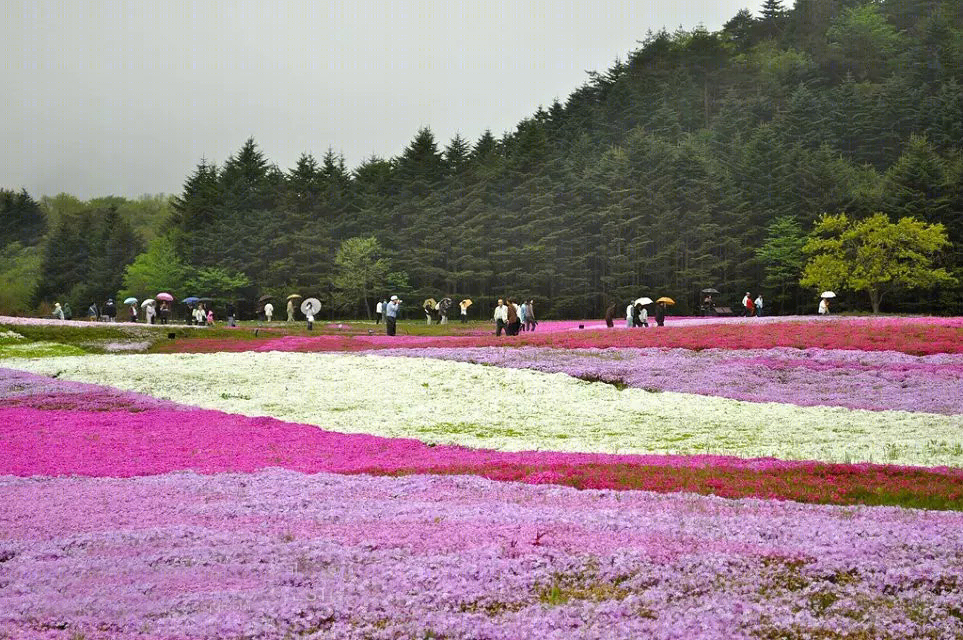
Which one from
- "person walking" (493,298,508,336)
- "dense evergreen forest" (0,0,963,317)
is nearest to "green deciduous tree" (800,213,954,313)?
"dense evergreen forest" (0,0,963,317)

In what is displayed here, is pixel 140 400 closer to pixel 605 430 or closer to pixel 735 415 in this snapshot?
pixel 605 430

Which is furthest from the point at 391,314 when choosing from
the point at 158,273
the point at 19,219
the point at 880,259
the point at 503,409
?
the point at 19,219

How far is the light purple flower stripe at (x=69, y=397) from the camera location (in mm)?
23828

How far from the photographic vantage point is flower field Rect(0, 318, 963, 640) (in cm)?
705

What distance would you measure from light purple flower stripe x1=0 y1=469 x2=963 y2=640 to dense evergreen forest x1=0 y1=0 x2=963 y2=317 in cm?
8658

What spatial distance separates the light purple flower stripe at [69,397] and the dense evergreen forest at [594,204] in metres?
76.9

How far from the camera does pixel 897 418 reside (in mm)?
21297

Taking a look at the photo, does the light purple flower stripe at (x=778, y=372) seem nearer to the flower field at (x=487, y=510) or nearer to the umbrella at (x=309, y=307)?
the flower field at (x=487, y=510)

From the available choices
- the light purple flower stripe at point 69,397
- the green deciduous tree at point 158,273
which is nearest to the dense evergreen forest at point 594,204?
the green deciduous tree at point 158,273

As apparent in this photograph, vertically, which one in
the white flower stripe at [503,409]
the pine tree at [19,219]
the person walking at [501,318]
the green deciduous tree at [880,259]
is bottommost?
the white flower stripe at [503,409]

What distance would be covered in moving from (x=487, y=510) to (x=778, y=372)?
71.4 feet

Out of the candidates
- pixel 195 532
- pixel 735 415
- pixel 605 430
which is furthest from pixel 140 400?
pixel 735 415

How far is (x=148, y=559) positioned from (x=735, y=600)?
6.18 m

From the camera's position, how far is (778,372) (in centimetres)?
2930
